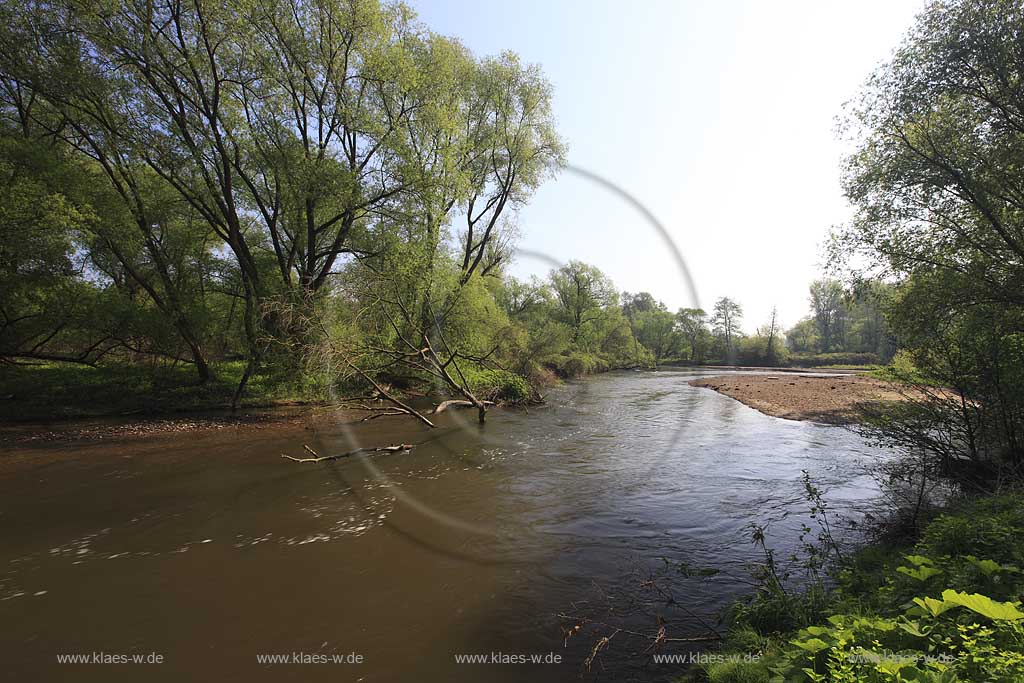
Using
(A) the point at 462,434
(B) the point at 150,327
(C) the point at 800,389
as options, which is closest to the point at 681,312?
(C) the point at 800,389

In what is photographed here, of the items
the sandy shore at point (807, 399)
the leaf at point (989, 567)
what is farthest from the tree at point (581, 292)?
the leaf at point (989, 567)

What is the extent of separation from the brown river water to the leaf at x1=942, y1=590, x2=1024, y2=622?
7.64 feet

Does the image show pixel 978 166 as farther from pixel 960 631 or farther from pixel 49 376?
pixel 49 376

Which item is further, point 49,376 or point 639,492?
point 49,376

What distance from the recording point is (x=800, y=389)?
28.0 meters

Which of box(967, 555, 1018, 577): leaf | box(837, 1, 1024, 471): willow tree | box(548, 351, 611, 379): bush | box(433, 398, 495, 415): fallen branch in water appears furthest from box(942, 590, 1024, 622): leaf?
box(548, 351, 611, 379): bush

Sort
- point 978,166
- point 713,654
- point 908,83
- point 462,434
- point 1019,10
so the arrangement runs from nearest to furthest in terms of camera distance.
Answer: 1. point 713,654
2. point 1019,10
3. point 978,166
4. point 908,83
5. point 462,434

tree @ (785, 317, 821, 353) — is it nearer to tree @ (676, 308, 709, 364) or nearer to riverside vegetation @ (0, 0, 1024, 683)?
tree @ (676, 308, 709, 364)

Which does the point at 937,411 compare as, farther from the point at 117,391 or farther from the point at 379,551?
the point at 117,391

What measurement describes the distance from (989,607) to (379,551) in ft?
21.2

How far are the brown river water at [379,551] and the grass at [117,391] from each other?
496 cm

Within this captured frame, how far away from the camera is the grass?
16.1 m

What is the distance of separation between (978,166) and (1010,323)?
4.31 m

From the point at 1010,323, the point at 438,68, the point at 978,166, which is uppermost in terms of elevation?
the point at 438,68
